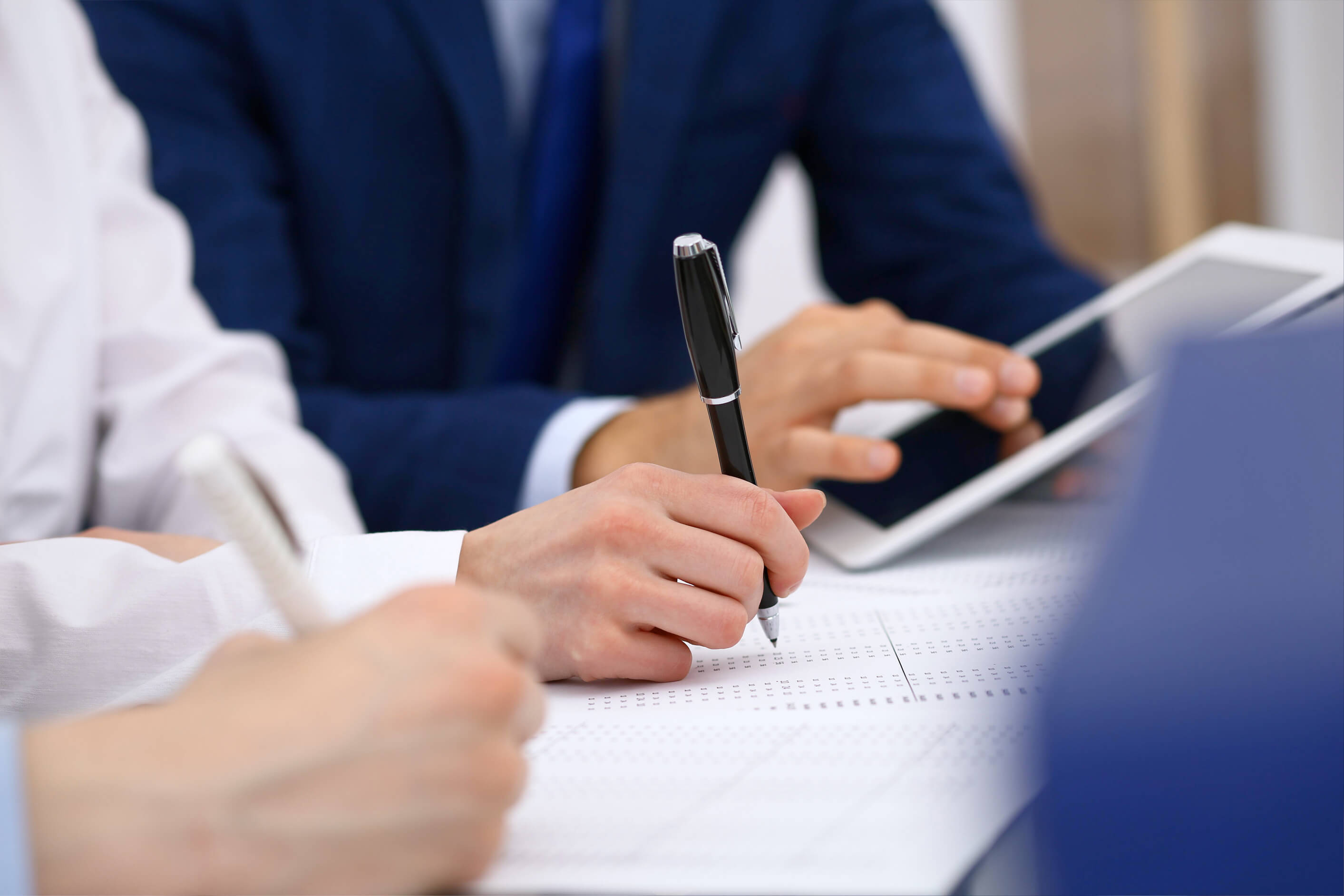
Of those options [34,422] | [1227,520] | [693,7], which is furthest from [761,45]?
[1227,520]

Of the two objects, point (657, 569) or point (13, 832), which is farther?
point (657, 569)

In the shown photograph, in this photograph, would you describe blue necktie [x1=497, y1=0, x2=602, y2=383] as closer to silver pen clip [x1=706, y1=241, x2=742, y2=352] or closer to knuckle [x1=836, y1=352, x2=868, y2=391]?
knuckle [x1=836, y1=352, x2=868, y2=391]

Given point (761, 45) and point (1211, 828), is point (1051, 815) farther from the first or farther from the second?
point (761, 45)

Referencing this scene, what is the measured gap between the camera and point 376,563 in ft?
1.50

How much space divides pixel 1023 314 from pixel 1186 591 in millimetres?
625

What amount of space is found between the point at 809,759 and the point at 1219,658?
0.40 ft

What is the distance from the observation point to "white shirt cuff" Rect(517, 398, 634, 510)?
26.8 inches

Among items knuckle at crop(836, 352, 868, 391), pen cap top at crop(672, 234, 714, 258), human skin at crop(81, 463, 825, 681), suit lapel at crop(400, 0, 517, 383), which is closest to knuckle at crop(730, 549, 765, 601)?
human skin at crop(81, 463, 825, 681)

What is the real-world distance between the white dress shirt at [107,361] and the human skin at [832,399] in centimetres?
18

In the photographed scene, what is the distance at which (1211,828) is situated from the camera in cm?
25

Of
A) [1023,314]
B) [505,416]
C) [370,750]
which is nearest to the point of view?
[370,750]

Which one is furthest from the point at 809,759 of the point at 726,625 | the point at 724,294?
the point at 724,294

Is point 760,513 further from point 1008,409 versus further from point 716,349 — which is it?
point 1008,409

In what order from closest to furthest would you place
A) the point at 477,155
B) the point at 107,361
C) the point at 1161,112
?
the point at 107,361
the point at 477,155
the point at 1161,112
